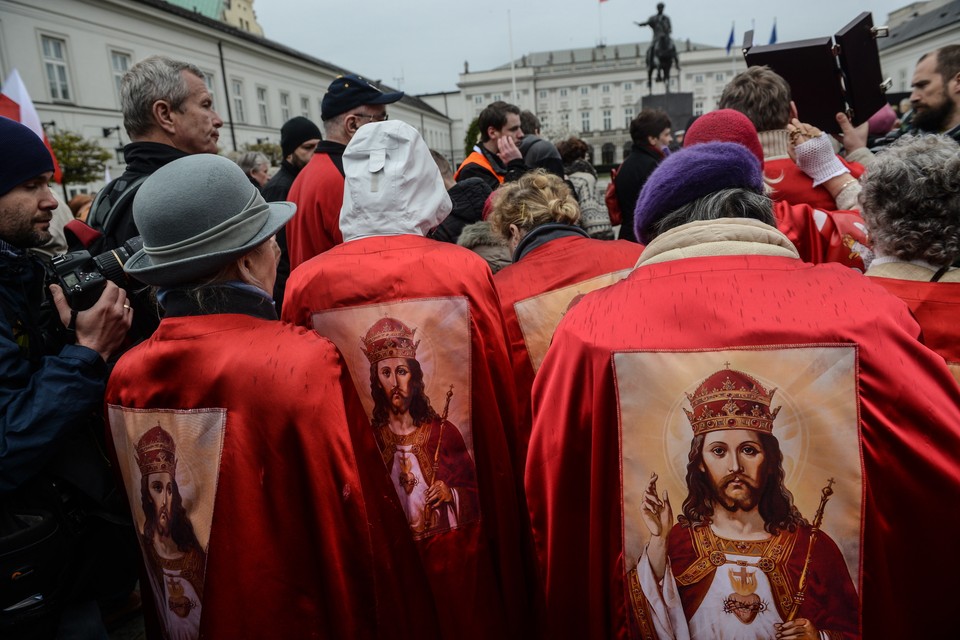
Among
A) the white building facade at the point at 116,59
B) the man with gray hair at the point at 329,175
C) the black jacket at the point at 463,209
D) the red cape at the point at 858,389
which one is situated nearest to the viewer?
the red cape at the point at 858,389

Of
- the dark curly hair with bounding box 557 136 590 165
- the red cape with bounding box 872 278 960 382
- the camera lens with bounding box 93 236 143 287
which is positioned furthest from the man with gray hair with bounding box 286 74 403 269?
the dark curly hair with bounding box 557 136 590 165

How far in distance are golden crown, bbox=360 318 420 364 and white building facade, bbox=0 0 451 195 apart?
23.1 metres

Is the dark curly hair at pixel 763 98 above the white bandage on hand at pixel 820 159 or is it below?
above

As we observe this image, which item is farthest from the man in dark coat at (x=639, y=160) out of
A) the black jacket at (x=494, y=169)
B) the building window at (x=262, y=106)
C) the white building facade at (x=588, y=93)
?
the white building facade at (x=588, y=93)

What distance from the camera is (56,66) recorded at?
84.4 ft

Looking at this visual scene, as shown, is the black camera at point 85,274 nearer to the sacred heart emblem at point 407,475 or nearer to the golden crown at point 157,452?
the golden crown at point 157,452

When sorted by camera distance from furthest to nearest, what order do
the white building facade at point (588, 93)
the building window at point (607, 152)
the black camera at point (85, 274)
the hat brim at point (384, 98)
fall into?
1. the building window at point (607, 152)
2. the white building facade at point (588, 93)
3. the hat brim at point (384, 98)
4. the black camera at point (85, 274)

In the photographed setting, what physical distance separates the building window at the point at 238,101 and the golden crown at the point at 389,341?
37.7 m

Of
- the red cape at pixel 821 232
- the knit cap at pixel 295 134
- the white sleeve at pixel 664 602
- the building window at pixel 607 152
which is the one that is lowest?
the white sleeve at pixel 664 602

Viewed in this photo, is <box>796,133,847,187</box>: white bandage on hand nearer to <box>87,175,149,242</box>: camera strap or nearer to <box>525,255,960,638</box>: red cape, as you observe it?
<box>525,255,960,638</box>: red cape

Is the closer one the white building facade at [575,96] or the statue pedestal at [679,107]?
the statue pedestal at [679,107]

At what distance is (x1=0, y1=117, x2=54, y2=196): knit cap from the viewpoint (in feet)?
6.94

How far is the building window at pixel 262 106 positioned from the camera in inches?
1510

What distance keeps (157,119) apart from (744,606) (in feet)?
9.49
